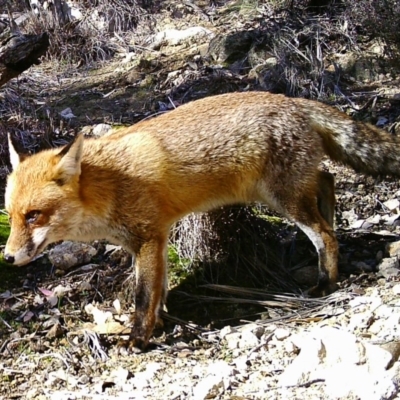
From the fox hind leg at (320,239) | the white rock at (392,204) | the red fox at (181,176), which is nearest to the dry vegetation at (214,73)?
the fox hind leg at (320,239)

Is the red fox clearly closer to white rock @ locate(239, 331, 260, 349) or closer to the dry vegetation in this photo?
the dry vegetation

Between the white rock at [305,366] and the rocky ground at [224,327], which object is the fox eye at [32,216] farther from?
the white rock at [305,366]

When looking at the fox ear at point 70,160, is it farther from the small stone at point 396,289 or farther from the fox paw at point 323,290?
the small stone at point 396,289

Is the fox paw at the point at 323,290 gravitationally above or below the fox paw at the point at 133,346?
below

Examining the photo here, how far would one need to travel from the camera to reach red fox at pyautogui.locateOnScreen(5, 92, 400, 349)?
441cm

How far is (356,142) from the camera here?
Answer: 5160mm

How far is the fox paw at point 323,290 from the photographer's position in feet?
16.2

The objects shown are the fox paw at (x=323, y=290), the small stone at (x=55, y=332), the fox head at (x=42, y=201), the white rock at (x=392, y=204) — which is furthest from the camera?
the white rock at (x=392, y=204)

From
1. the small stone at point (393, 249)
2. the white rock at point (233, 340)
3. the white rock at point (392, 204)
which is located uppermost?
the white rock at point (233, 340)

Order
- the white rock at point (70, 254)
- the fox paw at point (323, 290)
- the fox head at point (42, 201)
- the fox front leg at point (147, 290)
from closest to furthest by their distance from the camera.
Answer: the fox head at point (42, 201)
the fox front leg at point (147, 290)
the fox paw at point (323, 290)
the white rock at point (70, 254)

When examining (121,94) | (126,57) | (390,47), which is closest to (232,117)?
(390,47)

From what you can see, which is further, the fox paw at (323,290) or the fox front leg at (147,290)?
the fox paw at (323,290)

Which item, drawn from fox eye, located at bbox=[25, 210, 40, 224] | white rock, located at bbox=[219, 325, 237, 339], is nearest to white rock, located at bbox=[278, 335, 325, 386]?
white rock, located at bbox=[219, 325, 237, 339]

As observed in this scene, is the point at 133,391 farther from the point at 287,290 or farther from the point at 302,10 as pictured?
the point at 302,10
